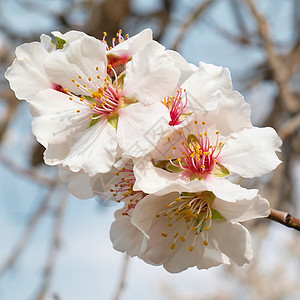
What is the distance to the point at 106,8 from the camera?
268 centimetres

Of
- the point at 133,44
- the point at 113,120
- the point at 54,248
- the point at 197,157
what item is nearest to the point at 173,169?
the point at 197,157

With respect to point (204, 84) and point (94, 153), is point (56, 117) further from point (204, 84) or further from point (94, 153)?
point (204, 84)

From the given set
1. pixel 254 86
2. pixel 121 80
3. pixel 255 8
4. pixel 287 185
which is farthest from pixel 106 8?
pixel 121 80

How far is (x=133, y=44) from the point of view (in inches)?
33.3

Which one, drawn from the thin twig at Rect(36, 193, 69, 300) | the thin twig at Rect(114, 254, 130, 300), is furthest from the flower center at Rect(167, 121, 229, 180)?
the thin twig at Rect(36, 193, 69, 300)

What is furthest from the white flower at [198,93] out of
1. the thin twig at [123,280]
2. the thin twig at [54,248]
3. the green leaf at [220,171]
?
the thin twig at [54,248]

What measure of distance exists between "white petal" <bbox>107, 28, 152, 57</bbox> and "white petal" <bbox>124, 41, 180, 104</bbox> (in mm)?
35

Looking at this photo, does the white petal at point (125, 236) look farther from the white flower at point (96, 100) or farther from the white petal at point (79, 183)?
the white flower at point (96, 100)

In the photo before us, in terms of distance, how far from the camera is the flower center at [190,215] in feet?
2.63

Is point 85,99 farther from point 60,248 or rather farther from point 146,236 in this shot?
point 60,248

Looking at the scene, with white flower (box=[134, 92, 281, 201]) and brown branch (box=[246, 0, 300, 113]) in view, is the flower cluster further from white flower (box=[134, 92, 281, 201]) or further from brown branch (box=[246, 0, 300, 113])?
brown branch (box=[246, 0, 300, 113])

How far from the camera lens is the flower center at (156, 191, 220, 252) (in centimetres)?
80

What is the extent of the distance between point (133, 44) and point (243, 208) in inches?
14.6

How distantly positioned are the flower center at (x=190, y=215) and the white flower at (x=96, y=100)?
15 centimetres
